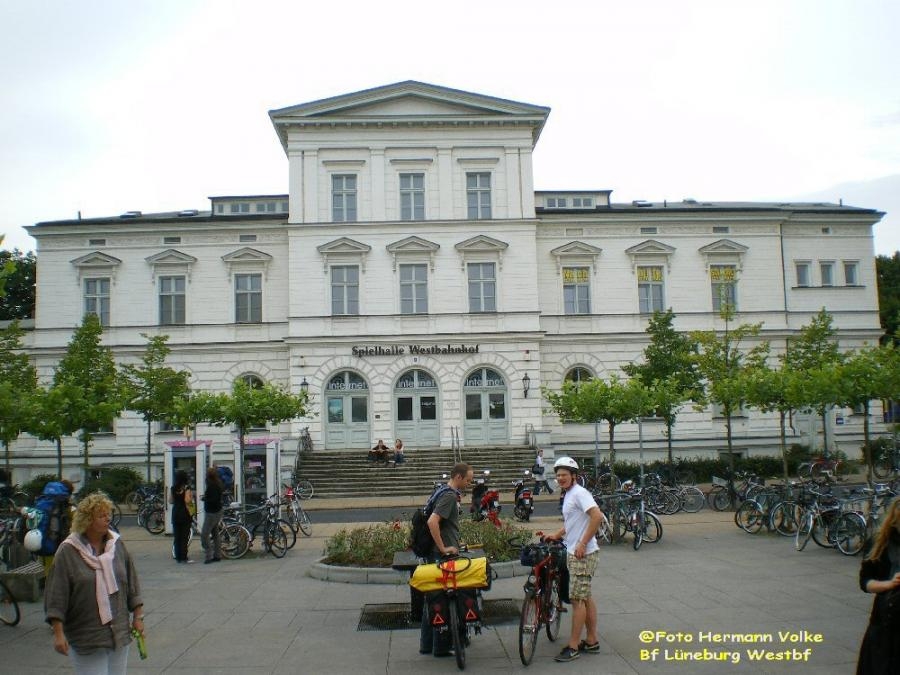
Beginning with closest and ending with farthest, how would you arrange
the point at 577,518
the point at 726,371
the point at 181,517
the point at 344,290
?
the point at 577,518, the point at 181,517, the point at 726,371, the point at 344,290

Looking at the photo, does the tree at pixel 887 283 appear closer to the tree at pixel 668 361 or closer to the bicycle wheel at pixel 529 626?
the tree at pixel 668 361

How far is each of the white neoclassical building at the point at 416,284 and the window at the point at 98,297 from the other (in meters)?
0.10

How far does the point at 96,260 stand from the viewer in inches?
1526

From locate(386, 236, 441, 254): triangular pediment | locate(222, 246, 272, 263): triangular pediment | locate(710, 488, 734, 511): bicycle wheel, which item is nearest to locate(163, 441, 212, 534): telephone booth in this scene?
locate(710, 488, 734, 511): bicycle wheel

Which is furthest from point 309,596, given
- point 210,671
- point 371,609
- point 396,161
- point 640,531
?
point 396,161

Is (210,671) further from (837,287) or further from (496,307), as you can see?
(837,287)

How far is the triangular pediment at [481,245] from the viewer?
123 ft

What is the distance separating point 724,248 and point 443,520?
33.5 meters

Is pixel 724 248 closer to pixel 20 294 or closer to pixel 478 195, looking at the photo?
pixel 478 195

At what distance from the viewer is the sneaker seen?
29.5ft

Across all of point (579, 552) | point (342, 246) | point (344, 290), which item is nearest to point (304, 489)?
point (344, 290)

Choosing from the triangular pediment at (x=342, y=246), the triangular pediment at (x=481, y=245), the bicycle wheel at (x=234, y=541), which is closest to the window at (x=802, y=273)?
the triangular pediment at (x=481, y=245)

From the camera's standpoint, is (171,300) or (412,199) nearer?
(412,199)

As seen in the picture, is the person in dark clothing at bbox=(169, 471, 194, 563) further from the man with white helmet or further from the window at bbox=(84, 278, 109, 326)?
the window at bbox=(84, 278, 109, 326)
